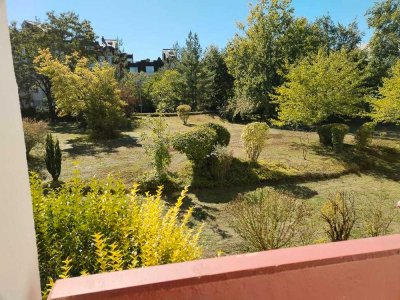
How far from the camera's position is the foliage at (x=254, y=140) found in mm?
13031

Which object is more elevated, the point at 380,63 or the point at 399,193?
the point at 380,63

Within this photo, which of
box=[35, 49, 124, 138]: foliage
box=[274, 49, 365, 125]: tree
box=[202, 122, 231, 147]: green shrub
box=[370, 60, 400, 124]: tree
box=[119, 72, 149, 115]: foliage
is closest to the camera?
A: box=[202, 122, 231, 147]: green shrub

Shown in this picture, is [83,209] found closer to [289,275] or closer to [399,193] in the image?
[289,275]

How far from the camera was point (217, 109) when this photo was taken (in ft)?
96.4

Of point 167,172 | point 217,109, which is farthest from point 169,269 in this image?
point 217,109

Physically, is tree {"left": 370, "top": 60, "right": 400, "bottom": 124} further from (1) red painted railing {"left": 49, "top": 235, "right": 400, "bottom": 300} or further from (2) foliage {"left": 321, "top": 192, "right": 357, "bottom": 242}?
(1) red painted railing {"left": 49, "top": 235, "right": 400, "bottom": 300}

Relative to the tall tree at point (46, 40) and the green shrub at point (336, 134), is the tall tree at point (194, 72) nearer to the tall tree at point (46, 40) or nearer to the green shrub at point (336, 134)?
the tall tree at point (46, 40)

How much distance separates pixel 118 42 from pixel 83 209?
119 ft

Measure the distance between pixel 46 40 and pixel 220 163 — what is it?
815 inches

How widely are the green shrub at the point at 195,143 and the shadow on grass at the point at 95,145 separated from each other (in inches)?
226

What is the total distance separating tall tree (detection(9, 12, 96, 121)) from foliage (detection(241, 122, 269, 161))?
736 inches

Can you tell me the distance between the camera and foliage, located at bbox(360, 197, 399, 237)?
666 cm

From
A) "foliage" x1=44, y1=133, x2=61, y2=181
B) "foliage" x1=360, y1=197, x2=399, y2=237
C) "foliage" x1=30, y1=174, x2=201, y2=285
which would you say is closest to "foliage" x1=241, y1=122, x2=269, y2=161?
"foliage" x1=360, y1=197, x2=399, y2=237

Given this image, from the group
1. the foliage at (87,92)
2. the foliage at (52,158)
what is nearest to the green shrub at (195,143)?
the foliage at (52,158)
